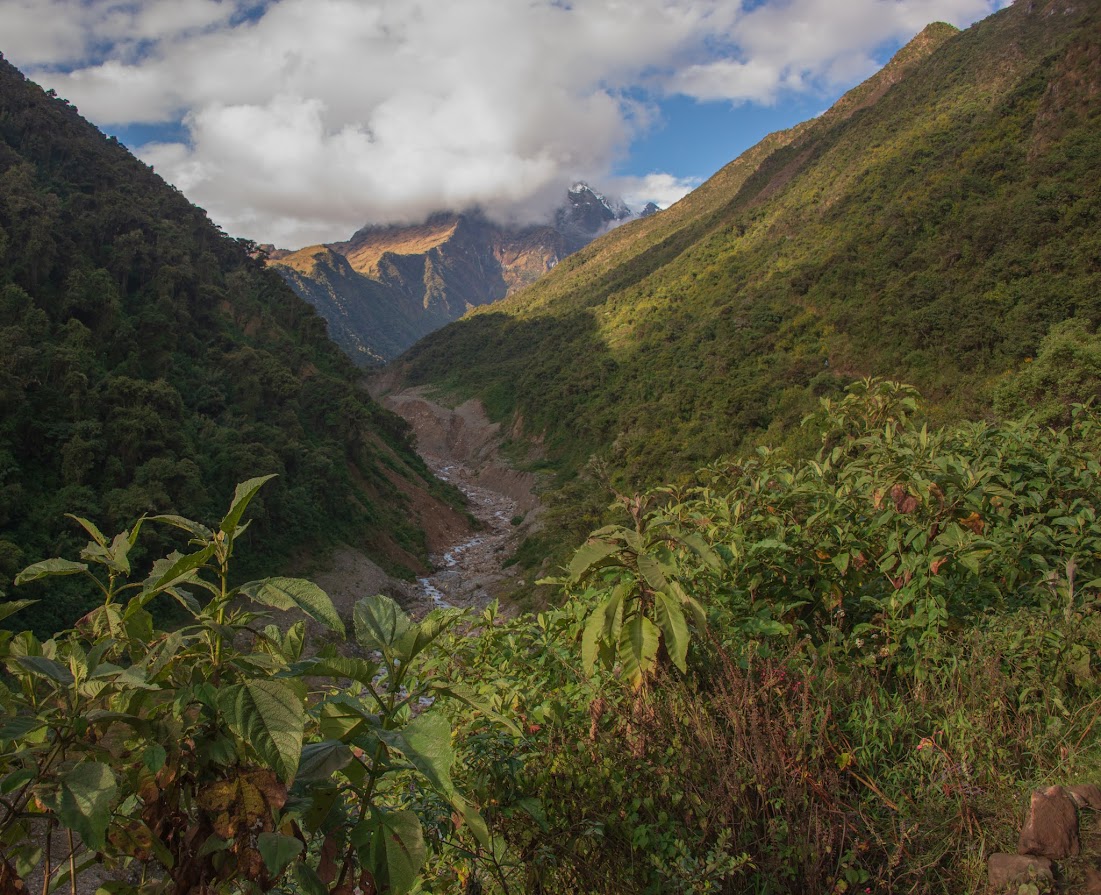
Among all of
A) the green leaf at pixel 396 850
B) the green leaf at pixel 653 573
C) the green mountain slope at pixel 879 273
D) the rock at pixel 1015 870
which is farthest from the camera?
the green mountain slope at pixel 879 273

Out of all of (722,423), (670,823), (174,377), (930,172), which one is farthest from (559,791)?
(930,172)

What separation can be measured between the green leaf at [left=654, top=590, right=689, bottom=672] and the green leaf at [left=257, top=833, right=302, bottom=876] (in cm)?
146

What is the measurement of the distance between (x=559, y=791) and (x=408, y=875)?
1.08 meters

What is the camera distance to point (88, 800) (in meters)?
1.09

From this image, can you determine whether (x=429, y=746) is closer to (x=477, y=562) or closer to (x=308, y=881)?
(x=308, y=881)

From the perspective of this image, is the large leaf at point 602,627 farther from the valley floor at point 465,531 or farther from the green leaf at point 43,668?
the valley floor at point 465,531

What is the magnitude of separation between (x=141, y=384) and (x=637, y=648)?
23704mm

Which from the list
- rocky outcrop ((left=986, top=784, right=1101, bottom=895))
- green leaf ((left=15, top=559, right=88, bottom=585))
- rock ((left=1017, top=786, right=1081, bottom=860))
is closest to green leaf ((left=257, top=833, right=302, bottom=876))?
green leaf ((left=15, top=559, right=88, bottom=585))

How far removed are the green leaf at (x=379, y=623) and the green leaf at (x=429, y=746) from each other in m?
0.22

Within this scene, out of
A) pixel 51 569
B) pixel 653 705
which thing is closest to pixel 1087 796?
pixel 653 705

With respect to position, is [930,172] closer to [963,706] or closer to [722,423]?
[722,423]

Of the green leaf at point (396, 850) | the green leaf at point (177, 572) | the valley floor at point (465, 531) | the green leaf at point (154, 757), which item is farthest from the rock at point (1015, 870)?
the valley floor at point (465, 531)

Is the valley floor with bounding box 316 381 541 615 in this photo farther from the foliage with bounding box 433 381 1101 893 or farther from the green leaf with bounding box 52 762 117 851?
the green leaf with bounding box 52 762 117 851

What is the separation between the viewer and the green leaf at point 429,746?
123 centimetres
